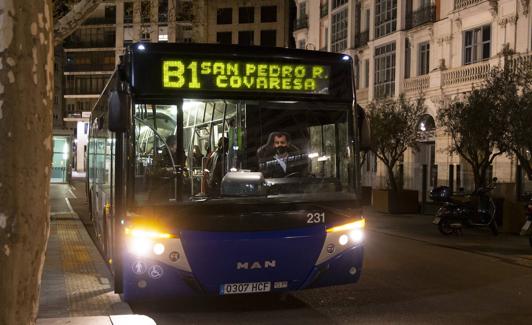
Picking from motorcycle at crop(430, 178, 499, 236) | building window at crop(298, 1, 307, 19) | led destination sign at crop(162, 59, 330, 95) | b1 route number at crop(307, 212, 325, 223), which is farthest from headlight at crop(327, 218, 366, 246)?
building window at crop(298, 1, 307, 19)

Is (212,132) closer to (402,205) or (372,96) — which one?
(402,205)

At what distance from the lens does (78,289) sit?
852 cm

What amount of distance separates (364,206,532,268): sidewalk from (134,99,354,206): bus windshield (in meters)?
6.13

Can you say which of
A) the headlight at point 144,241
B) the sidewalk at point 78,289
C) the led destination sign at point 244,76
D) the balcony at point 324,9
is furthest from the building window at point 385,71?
the headlight at point 144,241

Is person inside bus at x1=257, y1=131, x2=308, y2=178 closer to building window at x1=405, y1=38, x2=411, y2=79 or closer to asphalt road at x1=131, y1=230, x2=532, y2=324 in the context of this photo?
asphalt road at x1=131, y1=230, x2=532, y2=324

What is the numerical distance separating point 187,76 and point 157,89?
0.38 meters

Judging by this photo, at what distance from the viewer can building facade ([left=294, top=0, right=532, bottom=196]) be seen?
25188 millimetres

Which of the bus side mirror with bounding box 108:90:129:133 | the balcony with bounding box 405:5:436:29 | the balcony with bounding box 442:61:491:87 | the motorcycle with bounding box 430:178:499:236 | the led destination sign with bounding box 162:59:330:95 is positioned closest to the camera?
the bus side mirror with bounding box 108:90:129:133

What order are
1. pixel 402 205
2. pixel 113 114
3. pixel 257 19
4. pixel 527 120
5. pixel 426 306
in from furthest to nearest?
pixel 257 19, pixel 402 205, pixel 527 120, pixel 426 306, pixel 113 114

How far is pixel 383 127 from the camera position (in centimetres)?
2472

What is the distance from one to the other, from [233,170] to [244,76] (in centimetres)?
108

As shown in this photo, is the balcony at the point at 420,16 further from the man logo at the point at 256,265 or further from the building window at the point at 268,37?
the building window at the point at 268,37

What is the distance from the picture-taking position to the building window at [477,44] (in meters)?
27.0

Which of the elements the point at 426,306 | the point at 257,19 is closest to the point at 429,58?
the point at 426,306
